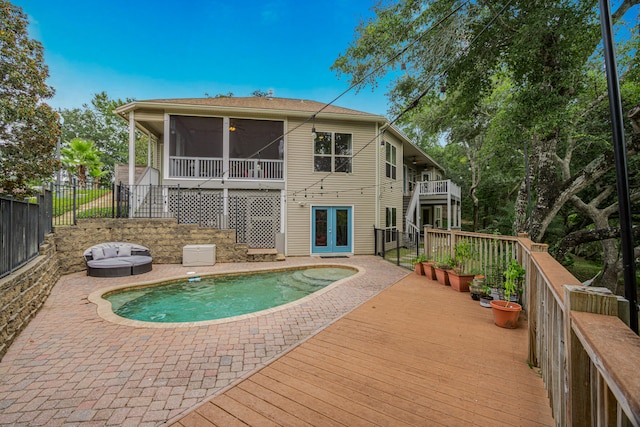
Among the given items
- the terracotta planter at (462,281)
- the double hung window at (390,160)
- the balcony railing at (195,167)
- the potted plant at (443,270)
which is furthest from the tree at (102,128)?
the terracotta planter at (462,281)

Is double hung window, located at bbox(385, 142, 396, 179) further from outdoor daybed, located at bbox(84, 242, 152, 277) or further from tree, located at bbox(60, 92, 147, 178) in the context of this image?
tree, located at bbox(60, 92, 147, 178)

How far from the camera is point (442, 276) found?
235 inches

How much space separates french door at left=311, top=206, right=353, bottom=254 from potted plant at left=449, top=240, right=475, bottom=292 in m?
5.69

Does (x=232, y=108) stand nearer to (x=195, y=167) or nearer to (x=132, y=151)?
(x=195, y=167)

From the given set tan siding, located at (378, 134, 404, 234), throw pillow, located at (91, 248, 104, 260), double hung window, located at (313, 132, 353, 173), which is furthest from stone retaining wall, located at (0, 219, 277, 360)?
tan siding, located at (378, 134, 404, 234)

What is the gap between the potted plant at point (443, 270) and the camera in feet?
19.4

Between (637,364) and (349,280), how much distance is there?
5922 mm

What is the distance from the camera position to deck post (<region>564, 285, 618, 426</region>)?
106cm

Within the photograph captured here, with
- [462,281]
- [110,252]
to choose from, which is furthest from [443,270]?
[110,252]

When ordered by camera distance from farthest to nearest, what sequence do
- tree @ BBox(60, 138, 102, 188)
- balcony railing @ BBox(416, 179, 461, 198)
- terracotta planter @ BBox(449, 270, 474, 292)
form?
tree @ BBox(60, 138, 102, 188), balcony railing @ BBox(416, 179, 461, 198), terracotta planter @ BBox(449, 270, 474, 292)

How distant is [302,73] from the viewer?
18.7m

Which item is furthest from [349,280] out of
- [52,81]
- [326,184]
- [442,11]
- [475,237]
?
[52,81]

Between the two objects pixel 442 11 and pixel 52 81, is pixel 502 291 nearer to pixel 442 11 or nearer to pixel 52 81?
pixel 442 11

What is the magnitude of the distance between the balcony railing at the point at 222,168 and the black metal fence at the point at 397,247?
15.6 feet
